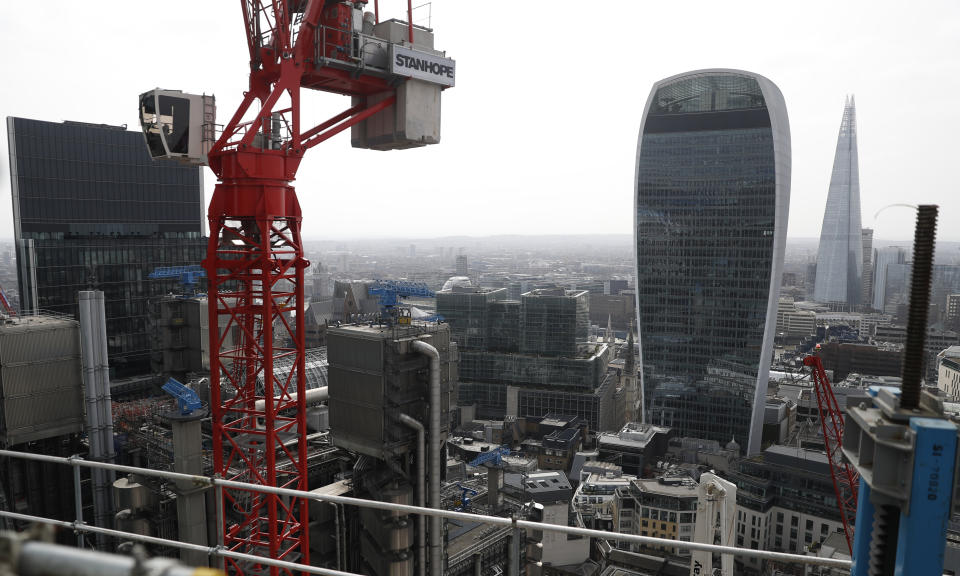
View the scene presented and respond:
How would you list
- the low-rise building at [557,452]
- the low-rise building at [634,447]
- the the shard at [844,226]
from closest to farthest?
the low-rise building at [634,447]
the low-rise building at [557,452]
the the shard at [844,226]

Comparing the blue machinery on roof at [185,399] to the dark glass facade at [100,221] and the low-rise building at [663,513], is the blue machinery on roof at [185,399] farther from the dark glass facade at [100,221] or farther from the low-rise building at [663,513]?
the low-rise building at [663,513]

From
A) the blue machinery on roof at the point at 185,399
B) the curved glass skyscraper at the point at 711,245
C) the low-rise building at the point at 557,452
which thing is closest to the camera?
the blue machinery on roof at the point at 185,399

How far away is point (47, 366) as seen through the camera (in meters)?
18.0

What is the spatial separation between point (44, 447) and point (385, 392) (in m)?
10.8

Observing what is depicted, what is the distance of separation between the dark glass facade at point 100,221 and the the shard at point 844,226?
165 m

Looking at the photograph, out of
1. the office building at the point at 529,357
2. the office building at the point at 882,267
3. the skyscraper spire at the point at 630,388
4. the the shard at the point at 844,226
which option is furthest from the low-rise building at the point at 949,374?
the the shard at the point at 844,226

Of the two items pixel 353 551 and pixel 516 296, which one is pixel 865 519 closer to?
pixel 353 551

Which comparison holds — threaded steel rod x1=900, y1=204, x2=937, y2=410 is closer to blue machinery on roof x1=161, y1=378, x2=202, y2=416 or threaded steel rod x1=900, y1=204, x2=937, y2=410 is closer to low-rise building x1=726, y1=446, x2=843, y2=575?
blue machinery on roof x1=161, y1=378, x2=202, y2=416

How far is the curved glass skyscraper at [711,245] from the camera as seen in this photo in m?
61.1

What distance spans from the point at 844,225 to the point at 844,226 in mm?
376

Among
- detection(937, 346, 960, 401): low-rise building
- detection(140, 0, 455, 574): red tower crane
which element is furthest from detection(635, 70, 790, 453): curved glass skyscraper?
detection(140, 0, 455, 574): red tower crane

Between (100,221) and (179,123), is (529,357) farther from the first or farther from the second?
(179,123)

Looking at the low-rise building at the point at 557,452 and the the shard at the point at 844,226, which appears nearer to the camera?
the low-rise building at the point at 557,452

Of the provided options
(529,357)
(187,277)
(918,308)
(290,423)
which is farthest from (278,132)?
(529,357)
